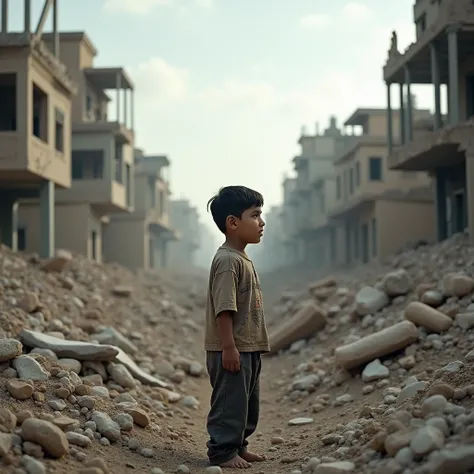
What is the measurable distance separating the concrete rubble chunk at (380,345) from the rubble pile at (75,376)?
182 centimetres

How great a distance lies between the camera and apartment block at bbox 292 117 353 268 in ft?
117

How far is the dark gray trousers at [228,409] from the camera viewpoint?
4418mm

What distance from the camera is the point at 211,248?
115188 millimetres

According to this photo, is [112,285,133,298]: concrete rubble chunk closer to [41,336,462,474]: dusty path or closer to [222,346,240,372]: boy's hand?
[41,336,462,474]: dusty path

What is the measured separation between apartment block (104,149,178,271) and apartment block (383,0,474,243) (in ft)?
40.9

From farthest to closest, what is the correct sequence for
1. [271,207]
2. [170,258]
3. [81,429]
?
[271,207] → [170,258] → [81,429]

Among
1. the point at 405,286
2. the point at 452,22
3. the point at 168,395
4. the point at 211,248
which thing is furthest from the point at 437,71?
the point at 211,248

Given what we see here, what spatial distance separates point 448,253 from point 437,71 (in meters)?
5.37

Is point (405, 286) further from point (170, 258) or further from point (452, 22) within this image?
point (170, 258)

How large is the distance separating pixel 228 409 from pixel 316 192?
33435 millimetres

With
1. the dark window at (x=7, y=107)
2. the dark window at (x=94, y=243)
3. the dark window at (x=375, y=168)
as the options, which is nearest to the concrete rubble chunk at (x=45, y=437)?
the dark window at (x=7, y=107)

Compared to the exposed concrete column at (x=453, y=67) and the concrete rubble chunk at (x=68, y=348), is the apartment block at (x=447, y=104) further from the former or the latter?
the concrete rubble chunk at (x=68, y=348)

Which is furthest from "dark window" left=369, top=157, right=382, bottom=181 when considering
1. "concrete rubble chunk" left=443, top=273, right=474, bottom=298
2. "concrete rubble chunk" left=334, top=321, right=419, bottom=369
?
"concrete rubble chunk" left=334, top=321, right=419, bottom=369

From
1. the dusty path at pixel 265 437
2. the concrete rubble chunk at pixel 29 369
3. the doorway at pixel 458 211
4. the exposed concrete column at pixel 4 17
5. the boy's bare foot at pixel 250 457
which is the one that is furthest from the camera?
the doorway at pixel 458 211
